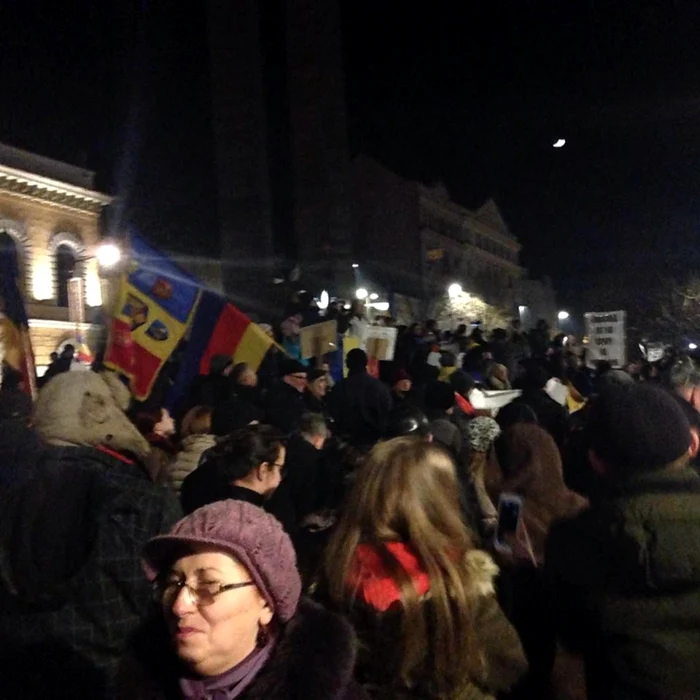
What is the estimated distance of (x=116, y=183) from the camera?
3431cm

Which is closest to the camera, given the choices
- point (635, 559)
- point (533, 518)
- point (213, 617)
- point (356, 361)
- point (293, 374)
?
point (213, 617)

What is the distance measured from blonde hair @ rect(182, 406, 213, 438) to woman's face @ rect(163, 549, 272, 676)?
123 inches

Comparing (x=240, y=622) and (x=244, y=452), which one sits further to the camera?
(x=244, y=452)

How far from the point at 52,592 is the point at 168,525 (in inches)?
16.0

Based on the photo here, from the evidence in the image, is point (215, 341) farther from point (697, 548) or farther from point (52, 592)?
point (697, 548)

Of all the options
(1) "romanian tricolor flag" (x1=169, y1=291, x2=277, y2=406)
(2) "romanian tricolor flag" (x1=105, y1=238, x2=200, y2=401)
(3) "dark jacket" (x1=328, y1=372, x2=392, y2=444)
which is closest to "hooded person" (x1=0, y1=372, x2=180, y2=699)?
(2) "romanian tricolor flag" (x1=105, y1=238, x2=200, y2=401)

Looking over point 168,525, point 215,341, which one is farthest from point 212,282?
point 168,525

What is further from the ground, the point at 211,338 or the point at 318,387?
the point at 211,338

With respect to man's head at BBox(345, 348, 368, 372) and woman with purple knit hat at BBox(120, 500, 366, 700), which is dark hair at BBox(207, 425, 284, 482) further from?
man's head at BBox(345, 348, 368, 372)

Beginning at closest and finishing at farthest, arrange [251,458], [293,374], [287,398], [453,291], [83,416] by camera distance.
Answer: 1. [83,416]
2. [251,458]
3. [287,398]
4. [293,374]
5. [453,291]

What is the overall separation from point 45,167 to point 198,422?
29.3 m

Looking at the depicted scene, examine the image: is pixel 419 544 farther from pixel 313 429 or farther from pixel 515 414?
pixel 515 414

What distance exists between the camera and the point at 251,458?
370cm

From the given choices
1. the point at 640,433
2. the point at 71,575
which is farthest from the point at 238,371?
the point at 640,433
